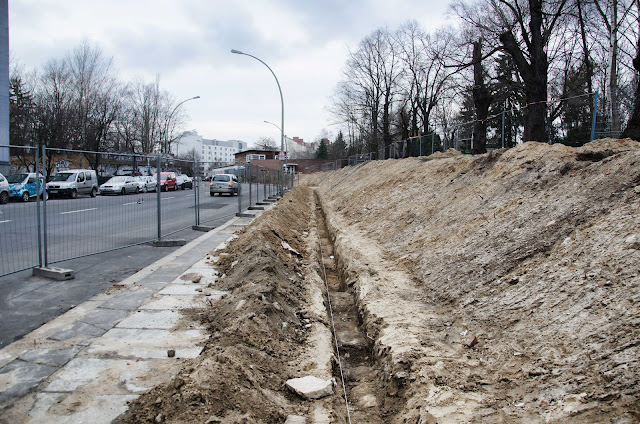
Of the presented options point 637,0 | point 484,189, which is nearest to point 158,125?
point 637,0

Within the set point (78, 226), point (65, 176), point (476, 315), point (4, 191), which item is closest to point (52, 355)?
point (476, 315)

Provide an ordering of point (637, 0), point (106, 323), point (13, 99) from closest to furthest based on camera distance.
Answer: point (106, 323) < point (637, 0) < point (13, 99)

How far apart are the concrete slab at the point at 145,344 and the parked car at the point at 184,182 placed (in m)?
7.76

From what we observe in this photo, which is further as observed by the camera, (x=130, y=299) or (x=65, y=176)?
(x=65, y=176)

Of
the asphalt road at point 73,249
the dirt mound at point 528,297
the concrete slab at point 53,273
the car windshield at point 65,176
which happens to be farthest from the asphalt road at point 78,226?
the dirt mound at point 528,297

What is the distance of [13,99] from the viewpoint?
3362cm

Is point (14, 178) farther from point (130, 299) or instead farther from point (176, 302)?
point (176, 302)

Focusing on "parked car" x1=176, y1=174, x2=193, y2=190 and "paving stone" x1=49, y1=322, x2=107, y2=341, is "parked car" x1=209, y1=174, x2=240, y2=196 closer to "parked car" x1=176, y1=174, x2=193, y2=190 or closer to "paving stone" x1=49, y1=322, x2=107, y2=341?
"parked car" x1=176, y1=174, x2=193, y2=190

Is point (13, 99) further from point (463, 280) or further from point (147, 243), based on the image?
point (463, 280)

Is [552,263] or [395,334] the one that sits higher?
[552,263]

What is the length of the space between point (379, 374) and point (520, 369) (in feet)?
4.46

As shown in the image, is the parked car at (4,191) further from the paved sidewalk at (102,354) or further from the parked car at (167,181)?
the parked car at (167,181)

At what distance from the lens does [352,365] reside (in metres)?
4.58

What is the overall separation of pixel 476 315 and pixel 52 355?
13.1 feet
